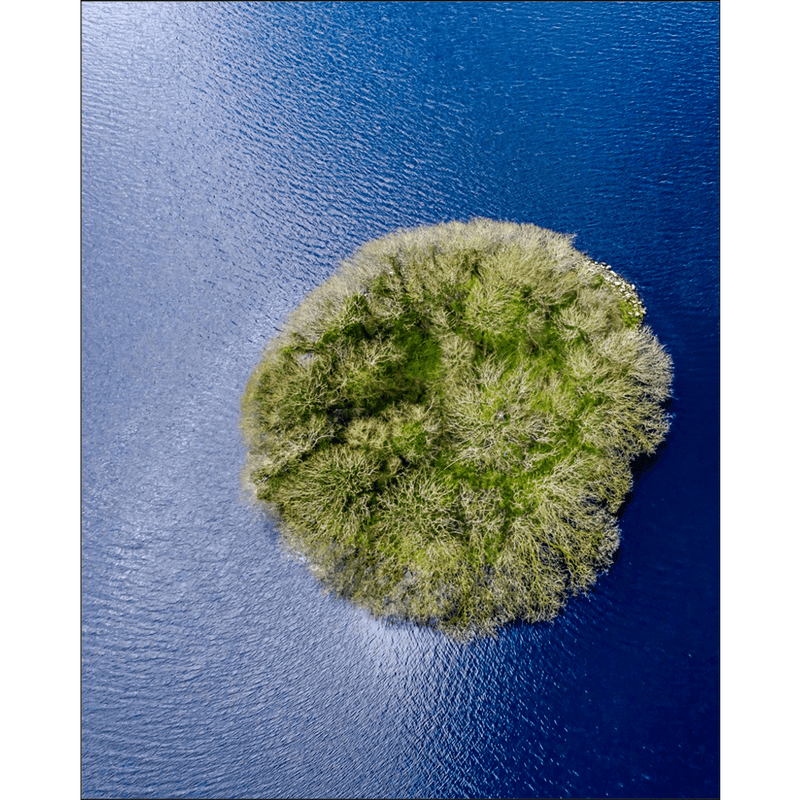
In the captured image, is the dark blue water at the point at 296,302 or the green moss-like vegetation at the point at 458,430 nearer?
the green moss-like vegetation at the point at 458,430

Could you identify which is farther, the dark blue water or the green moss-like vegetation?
the dark blue water

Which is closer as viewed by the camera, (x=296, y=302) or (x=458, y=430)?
(x=458, y=430)

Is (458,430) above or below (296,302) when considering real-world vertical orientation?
below

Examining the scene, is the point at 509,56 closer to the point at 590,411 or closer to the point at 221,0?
the point at 221,0
